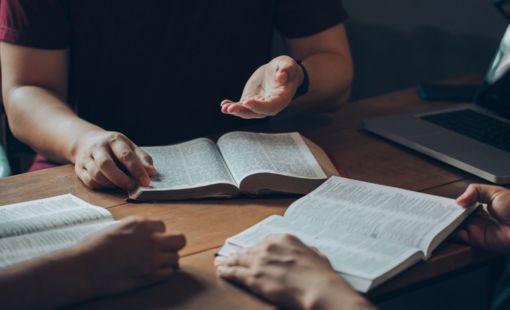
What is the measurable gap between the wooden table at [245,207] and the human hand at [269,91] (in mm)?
153

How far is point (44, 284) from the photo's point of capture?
0.84 m

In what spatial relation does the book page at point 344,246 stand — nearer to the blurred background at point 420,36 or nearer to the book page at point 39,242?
the book page at point 39,242

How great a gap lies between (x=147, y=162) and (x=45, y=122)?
11.7 inches

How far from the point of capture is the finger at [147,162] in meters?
1.18

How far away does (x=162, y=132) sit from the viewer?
1643mm

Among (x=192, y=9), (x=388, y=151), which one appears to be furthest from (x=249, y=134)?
(x=192, y=9)

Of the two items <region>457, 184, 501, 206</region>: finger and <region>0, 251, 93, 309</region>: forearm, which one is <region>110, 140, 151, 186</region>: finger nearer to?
<region>0, 251, 93, 309</region>: forearm

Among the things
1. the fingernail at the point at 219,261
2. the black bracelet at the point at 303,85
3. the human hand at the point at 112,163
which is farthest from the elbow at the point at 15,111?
the fingernail at the point at 219,261

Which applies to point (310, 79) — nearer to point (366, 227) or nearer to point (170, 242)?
point (366, 227)

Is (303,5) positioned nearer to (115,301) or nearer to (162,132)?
(162,132)

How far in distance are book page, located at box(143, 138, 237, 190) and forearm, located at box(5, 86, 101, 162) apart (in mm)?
138

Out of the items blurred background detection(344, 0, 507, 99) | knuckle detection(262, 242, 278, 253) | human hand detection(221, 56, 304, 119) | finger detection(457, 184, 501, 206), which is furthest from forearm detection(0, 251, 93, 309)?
blurred background detection(344, 0, 507, 99)

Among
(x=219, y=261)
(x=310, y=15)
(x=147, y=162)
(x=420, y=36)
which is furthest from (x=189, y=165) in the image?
(x=420, y=36)

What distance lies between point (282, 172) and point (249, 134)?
202 millimetres
